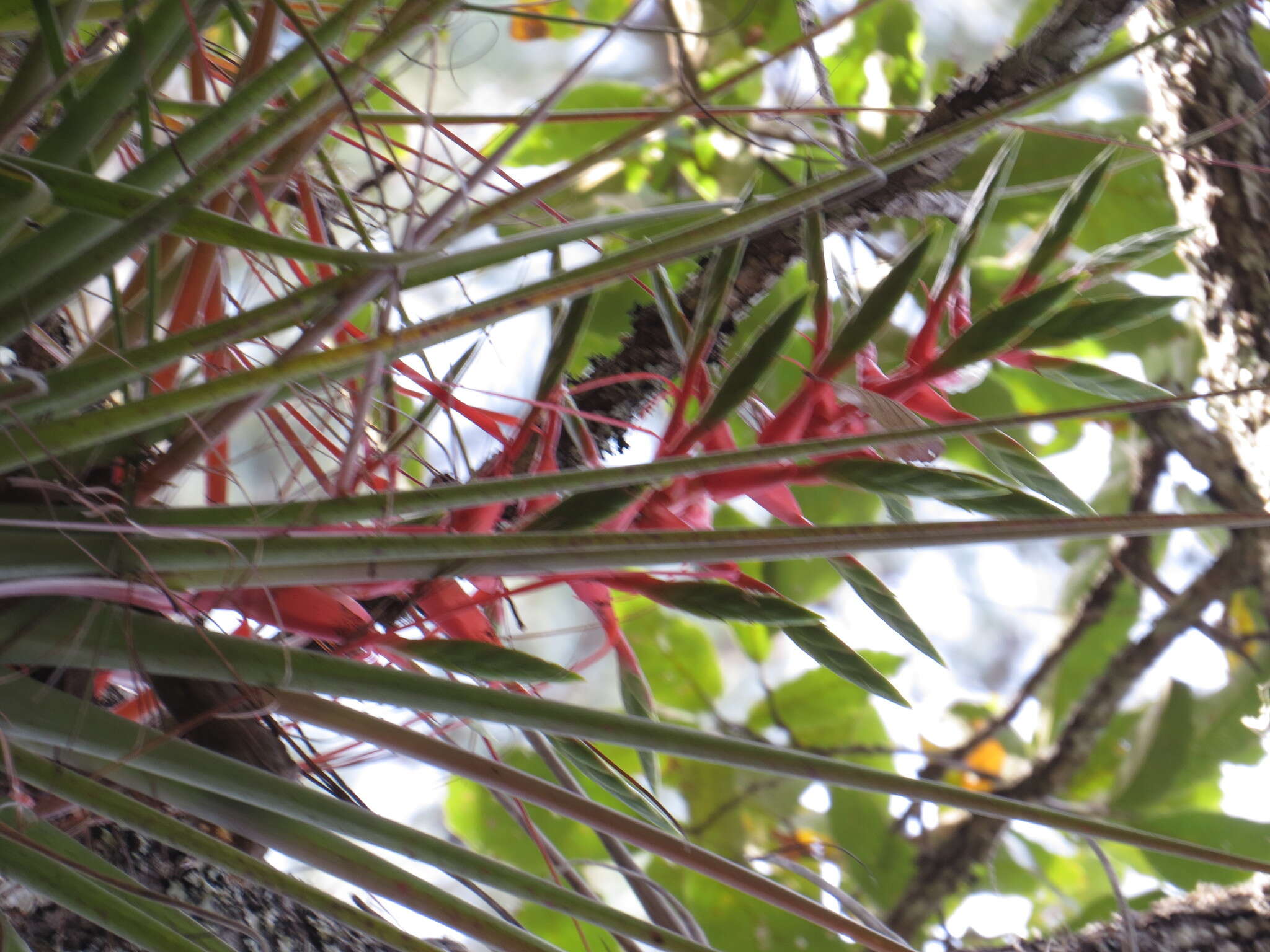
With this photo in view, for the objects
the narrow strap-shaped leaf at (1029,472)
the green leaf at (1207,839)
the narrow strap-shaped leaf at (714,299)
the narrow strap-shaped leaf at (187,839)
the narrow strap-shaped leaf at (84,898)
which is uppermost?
the green leaf at (1207,839)

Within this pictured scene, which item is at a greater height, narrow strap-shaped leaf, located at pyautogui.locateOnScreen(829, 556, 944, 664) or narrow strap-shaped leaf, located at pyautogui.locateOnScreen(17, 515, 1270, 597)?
narrow strap-shaped leaf, located at pyautogui.locateOnScreen(829, 556, 944, 664)

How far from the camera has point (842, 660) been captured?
232 mm

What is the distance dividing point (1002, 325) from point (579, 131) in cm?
53

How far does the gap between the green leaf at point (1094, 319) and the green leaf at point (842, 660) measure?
9 centimetres

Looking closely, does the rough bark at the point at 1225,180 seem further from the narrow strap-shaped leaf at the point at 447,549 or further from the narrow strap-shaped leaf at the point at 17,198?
the narrow strap-shaped leaf at the point at 17,198

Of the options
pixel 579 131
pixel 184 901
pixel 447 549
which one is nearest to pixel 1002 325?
pixel 447 549

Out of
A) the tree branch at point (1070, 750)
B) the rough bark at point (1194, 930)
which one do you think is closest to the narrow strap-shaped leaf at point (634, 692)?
the rough bark at point (1194, 930)

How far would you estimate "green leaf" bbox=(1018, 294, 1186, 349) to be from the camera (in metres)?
0.22

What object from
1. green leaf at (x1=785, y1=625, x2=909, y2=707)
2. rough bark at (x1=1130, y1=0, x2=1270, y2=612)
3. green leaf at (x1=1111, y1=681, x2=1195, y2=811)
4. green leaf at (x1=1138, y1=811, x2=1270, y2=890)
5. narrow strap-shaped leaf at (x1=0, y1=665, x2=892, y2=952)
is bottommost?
narrow strap-shaped leaf at (x1=0, y1=665, x2=892, y2=952)

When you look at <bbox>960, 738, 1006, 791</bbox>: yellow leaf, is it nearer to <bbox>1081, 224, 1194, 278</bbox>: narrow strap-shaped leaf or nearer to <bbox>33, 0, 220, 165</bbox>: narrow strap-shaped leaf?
<bbox>1081, 224, 1194, 278</bbox>: narrow strap-shaped leaf

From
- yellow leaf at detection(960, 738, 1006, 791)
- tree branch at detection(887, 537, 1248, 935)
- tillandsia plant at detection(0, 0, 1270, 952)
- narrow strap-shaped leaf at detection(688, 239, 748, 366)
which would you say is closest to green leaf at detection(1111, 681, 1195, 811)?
tree branch at detection(887, 537, 1248, 935)

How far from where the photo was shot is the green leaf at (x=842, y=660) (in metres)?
0.23

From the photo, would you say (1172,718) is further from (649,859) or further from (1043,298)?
(1043,298)

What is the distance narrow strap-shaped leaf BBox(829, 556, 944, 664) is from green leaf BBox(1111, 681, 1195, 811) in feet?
1.69
